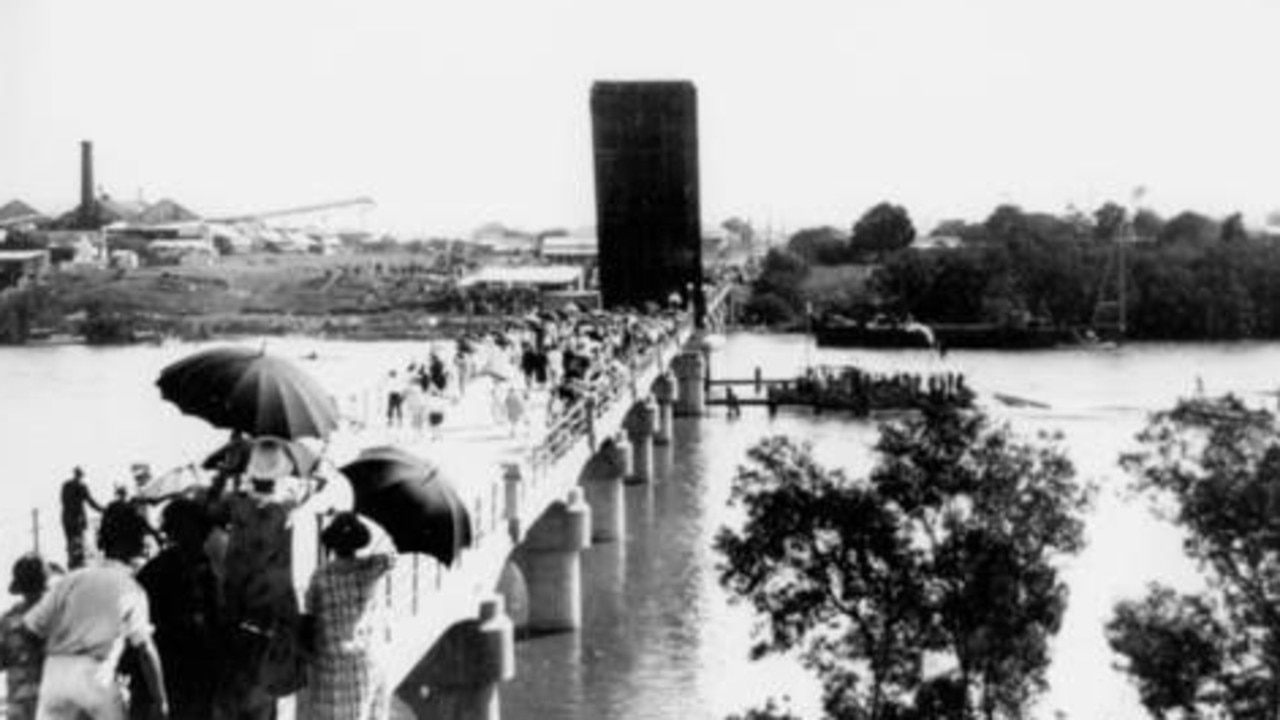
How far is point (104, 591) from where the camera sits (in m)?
6.11

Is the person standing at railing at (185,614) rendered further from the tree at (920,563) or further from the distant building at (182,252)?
the distant building at (182,252)

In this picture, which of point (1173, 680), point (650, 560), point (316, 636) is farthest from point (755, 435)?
point (316, 636)

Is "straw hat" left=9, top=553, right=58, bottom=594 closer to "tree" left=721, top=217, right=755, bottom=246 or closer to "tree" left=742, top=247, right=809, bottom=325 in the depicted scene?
"tree" left=742, top=247, right=809, bottom=325

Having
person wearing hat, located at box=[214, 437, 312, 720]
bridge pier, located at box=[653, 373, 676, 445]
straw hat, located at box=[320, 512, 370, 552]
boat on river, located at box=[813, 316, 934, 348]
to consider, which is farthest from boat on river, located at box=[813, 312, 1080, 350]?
straw hat, located at box=[320, 512, 370, 552]

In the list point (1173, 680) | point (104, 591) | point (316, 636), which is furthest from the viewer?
point (1173, 680)

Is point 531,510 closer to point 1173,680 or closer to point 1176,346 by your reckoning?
point 1173,680

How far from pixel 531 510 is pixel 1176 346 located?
230ft

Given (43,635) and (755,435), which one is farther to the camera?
(755,435)

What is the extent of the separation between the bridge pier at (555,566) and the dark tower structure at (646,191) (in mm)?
34414

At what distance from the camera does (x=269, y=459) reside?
8133mm

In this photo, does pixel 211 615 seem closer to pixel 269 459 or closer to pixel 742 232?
pixel 269 459

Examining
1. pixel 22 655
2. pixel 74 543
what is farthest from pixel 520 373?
pixel 22 655

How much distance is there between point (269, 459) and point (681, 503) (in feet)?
107

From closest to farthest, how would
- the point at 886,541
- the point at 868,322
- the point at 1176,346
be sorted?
the point at 886,541, the point at 1176,346, the point at 868,322
